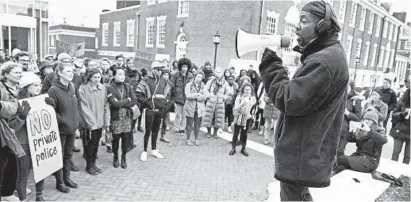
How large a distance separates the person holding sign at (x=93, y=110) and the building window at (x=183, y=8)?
60.3ft

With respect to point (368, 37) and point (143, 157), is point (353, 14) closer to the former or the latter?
point (368, 37)

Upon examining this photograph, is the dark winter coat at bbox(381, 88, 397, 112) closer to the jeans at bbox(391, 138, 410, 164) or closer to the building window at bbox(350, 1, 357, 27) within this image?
the jeans at bbox(391, 138, 410, 164)

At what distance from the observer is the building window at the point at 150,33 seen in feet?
92.7

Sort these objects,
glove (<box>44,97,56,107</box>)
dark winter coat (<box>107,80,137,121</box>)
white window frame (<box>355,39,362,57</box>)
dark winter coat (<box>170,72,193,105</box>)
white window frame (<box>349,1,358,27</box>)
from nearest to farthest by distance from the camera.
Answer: glove (<box>44,97,56,107</box>), dark winter coat (<box>107,80,137,121</box>), dark winter coat (<box>170,72,193,105</box>), white window frame (<box>349,1,358,27</box>), white window frame (<box>355,39,362,57</box>)

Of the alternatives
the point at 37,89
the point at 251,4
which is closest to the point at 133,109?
the point at 37,89

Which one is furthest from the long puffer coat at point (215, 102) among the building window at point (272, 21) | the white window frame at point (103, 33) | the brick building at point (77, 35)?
the brick building at point (77, 35)

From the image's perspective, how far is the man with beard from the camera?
1.86 meters

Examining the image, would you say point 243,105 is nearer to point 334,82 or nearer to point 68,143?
A: point 68,143

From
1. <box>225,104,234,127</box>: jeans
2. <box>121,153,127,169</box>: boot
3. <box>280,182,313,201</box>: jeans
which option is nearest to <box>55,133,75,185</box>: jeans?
<box>121,153,127,169</box>: boot

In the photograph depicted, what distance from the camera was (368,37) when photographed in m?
31.1

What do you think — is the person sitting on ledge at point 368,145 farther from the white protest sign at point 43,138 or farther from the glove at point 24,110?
the glove at point 24,110

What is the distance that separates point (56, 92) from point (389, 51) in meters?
41.5

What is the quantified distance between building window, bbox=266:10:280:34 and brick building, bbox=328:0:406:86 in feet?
25.3

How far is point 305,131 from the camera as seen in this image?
6.50ft
